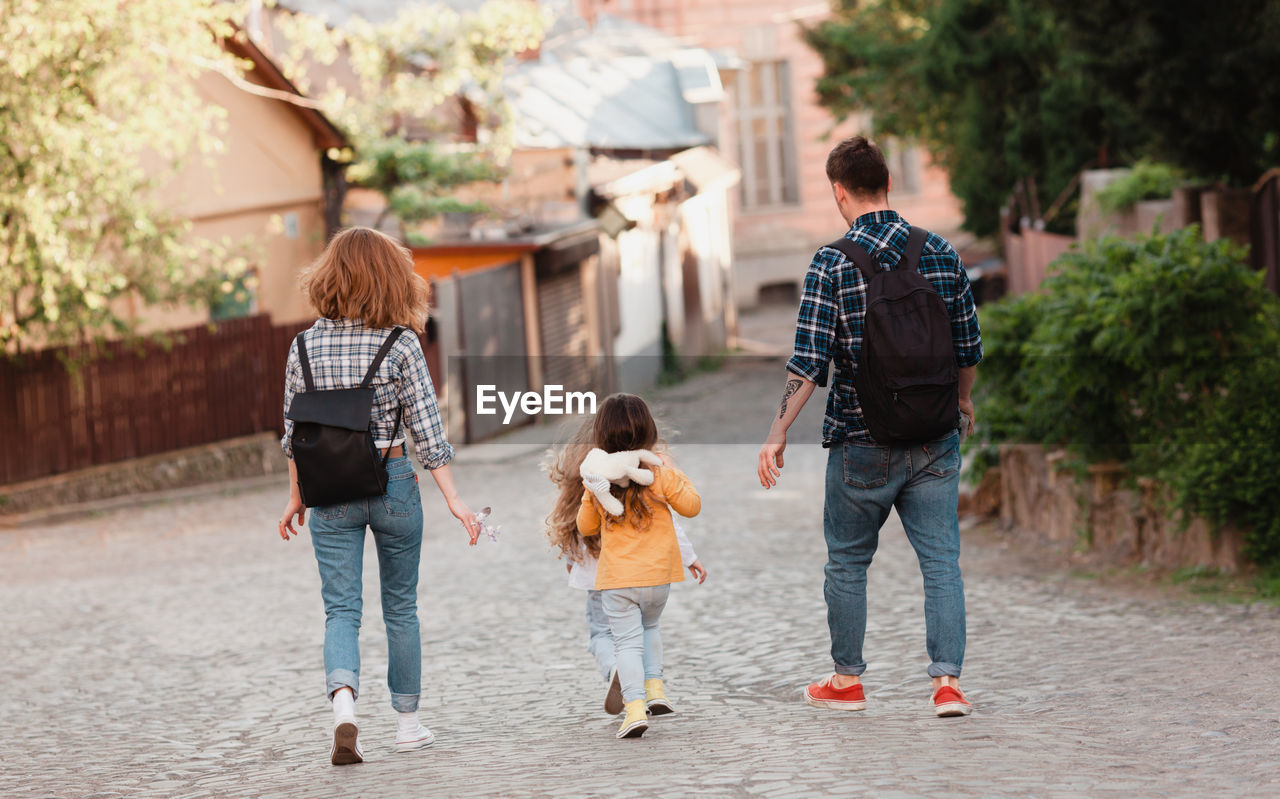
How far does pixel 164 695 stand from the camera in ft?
22.6

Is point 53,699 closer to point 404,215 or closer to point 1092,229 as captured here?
point 1092,229

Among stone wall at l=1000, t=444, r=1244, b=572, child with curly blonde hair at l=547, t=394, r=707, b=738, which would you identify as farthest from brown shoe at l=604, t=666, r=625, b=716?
stone wall at l=1000, t=444, r=1244, b=572

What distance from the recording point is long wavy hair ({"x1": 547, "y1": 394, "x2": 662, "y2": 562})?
16.6ft

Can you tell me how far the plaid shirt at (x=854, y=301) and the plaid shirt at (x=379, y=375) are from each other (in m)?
1.23

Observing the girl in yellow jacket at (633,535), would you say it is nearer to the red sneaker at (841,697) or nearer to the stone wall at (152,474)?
the red sneaker at (841,697)

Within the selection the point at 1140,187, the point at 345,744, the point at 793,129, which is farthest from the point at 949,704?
the point at 793,129

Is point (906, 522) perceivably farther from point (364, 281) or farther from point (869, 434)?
point (364, 281)

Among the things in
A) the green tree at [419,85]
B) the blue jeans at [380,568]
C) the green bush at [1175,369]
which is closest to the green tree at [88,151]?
the green tree at [419,85]

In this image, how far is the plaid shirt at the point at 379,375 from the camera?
15.9ft

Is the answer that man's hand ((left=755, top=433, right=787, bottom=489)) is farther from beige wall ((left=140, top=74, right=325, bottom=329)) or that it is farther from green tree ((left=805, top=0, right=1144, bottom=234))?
beige wall ((left=140, top=74, right=325, bottom=329))

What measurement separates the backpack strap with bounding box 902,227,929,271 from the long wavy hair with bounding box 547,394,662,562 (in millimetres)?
1029

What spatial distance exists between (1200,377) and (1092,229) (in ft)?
23.9

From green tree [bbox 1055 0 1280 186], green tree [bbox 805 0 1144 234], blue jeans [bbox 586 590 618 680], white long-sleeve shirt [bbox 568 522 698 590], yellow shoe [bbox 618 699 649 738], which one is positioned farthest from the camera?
green tree [bbox 805 0 1144 234]

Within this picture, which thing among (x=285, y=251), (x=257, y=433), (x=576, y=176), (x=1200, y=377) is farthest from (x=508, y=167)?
(x=1200, y=377)
